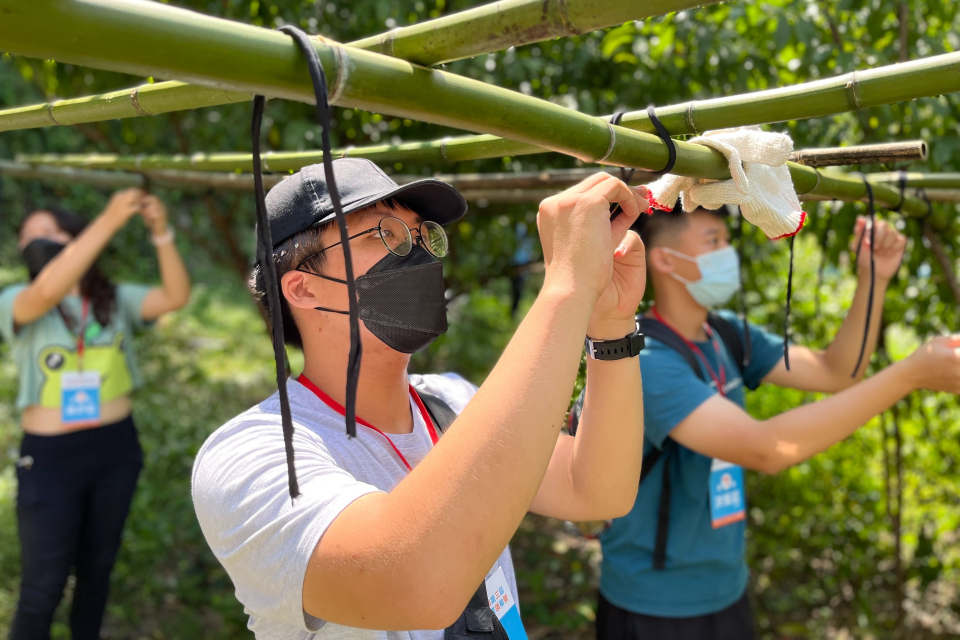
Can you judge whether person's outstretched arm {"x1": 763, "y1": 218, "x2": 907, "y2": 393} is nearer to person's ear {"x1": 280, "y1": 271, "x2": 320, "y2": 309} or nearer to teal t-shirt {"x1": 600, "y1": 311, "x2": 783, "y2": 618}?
teal t-shirt {"x1": 600, "y1": 311, "x2": 783, "y2": 618}

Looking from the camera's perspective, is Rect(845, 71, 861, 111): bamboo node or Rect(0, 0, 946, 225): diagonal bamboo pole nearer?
Rect(0, 0, 946, 225): diagonal bamboo pole

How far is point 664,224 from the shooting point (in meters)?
2.41

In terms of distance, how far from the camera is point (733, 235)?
2939mm

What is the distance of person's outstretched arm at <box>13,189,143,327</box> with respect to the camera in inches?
121

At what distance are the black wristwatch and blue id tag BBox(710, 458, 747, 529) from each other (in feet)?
3.56

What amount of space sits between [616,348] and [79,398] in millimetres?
2740

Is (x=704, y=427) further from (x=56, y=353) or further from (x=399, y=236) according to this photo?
(x=56, y=353)

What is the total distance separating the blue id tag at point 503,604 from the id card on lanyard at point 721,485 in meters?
0.99

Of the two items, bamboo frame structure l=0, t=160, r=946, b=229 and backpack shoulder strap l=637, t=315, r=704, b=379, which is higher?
bamboo frame structure l=0, t=160, r=946, b=229

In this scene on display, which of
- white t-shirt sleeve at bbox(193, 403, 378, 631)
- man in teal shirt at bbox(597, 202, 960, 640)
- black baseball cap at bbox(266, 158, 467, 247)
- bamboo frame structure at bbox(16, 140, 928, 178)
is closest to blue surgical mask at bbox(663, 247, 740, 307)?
man in teal shirt at bbox(597, 202, 960, 640)

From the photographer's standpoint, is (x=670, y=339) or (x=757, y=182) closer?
(x=757, y=182)

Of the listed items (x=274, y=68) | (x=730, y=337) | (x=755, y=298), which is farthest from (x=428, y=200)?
(x=755, y=298)

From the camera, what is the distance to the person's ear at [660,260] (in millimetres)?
2373

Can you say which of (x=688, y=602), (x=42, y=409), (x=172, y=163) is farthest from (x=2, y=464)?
(x=688, y=602)
